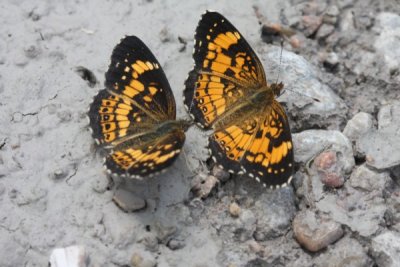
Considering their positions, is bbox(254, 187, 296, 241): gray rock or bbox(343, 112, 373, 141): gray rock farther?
bbox(343, 112, 373, 141): gray rock

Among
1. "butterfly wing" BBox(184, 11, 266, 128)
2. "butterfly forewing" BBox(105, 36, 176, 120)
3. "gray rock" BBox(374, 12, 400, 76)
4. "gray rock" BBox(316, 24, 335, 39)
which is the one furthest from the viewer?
"gray rock" BBox(316, 24, 335, 39)

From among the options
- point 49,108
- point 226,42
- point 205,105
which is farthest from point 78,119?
point 226,42

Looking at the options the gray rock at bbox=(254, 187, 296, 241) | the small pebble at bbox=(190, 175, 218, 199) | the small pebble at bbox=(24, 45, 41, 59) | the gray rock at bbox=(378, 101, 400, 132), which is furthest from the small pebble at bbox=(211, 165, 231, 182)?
the small pebble at bbox=(24, 45, 41, 59)

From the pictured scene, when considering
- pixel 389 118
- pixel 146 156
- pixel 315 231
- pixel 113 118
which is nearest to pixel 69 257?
pixel 146 156

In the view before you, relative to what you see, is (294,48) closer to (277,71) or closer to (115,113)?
(277,71)

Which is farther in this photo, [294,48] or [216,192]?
[294,48]

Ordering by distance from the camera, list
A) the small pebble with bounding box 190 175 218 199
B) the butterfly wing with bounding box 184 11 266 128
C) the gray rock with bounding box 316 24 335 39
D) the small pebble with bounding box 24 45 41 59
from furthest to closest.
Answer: the gray rock with bounding box 316 24 335 39 < the small pebble with bounding box 24 45 41 59 < the butterfly wing with bounding box 184 11 266 128 < the small pebble with bounding box 190 175 218 199

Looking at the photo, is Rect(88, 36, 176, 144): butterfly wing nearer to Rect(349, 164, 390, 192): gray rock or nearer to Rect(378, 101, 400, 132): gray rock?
Rect(349, 164, 390, 192): gray rock
